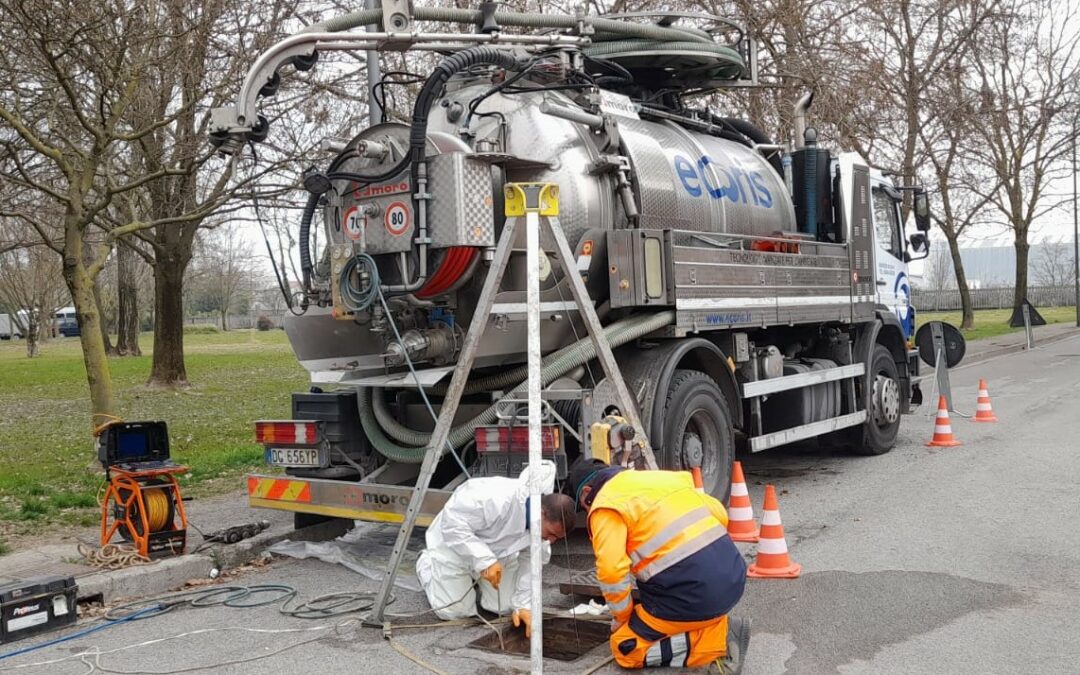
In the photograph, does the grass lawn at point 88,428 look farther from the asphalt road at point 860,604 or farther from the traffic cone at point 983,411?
the traffic cone at point 983,411

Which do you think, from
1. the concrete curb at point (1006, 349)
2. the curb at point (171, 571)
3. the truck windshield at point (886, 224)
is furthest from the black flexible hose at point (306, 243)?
the concrete curb at point (1006, 349)

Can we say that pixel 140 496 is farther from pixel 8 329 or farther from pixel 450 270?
pixel 8 329

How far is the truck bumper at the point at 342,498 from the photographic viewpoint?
6.14 metres

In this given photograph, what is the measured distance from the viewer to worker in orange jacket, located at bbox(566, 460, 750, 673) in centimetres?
450

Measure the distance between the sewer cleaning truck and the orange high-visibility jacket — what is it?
4.82ft

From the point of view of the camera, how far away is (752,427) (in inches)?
345

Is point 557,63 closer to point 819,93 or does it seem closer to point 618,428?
point 618,428

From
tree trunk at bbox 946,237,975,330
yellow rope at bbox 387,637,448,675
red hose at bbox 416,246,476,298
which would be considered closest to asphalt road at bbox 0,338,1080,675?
yellow rope at bbox 387,637,448,675

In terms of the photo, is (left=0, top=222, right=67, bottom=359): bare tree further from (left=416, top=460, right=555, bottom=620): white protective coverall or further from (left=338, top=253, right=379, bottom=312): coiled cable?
(left=416, top=460, right=555, bottom=620): white protective coverall

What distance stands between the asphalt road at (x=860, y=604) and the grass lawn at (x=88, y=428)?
276 cm

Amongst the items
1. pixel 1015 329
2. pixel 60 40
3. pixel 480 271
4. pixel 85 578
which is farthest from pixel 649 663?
pixel 1015 329

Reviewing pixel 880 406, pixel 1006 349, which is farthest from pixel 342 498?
pixel 1006 349

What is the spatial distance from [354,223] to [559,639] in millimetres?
3056

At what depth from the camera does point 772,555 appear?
6.17 meters
